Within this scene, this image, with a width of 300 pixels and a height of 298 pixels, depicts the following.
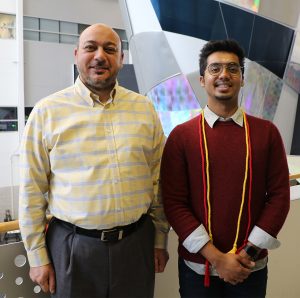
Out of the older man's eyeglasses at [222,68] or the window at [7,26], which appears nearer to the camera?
A: the older man's eyeglasses at [222,68]

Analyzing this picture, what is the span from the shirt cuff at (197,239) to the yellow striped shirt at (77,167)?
19 centimetres

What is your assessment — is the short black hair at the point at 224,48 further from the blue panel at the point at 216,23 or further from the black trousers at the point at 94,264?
the blue panel at the point at 216,23

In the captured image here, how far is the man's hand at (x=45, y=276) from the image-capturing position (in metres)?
1.18

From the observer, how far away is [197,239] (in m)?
1.21

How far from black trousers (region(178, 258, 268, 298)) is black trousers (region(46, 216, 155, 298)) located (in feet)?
0.62

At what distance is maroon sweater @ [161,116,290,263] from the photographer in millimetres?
1223

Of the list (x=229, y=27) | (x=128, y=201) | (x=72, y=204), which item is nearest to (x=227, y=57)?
(x=128, y=201)

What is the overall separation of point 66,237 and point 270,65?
285 cm

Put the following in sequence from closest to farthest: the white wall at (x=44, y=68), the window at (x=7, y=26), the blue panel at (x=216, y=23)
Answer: the blue panel at (x=216, y=23) → the window at (x=7, y=26) → the white wall at (x=44, y=68)

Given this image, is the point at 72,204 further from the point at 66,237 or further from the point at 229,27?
the point at 229,27

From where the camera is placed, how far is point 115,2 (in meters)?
11.2

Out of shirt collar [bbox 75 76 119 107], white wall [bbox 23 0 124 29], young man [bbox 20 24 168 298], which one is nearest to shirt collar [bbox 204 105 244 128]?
young man [bbox 20 24 168 298]

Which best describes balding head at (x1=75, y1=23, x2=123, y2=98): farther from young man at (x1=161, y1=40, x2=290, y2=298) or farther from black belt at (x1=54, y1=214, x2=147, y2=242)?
black belt at (x1=54, y1=214, x2=147, y2=242)

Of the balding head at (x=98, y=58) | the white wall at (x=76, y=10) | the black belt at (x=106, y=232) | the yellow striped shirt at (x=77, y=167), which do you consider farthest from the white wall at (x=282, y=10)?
the white wall at (x=76, y=10)
